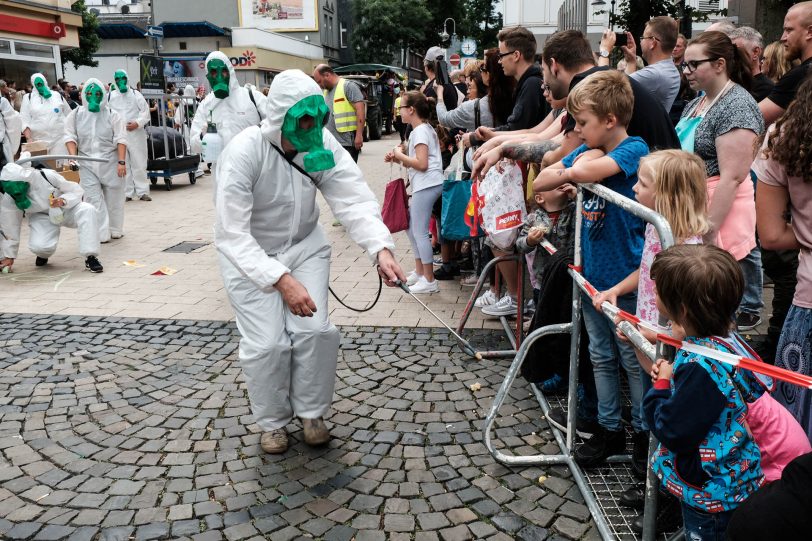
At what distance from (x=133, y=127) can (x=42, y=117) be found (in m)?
1.89

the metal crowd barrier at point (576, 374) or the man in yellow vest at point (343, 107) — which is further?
the man in yellow vest at point (343, 107)

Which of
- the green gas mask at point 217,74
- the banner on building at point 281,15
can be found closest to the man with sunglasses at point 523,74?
the green gas mask at point 217,74

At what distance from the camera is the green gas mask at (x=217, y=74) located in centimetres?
720

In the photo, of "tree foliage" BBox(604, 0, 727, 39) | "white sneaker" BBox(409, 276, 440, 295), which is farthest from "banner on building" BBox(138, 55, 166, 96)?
"white sneaker" BBox(409, 276, 440, 295)

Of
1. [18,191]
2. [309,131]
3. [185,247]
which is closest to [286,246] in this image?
[309,131]

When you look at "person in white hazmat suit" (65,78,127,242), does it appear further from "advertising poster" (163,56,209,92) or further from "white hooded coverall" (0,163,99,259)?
"advertising poster" (163,56,209,92)

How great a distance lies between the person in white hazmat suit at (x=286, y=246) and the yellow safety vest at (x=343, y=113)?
18.0ft

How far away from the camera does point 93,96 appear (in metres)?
9.30

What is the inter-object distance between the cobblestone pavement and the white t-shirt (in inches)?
71.4

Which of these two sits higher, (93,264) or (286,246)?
(286,246)

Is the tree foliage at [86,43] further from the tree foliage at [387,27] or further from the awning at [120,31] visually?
the tree foliage at [387,27]

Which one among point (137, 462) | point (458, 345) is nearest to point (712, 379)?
point (137, 462)

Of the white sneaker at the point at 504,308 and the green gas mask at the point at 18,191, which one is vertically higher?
the green gas mask at the point at 18,191

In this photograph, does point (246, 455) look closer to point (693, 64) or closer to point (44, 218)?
point (693, 64)
